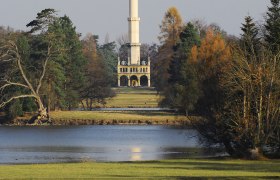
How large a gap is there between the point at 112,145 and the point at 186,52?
3387 centimetres

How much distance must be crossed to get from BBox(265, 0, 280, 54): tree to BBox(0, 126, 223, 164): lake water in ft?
26.2

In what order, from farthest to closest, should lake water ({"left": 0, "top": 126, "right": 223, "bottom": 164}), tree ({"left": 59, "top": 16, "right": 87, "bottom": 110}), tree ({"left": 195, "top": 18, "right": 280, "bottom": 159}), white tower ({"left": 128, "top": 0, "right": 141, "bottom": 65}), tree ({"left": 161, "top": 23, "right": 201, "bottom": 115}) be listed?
1. white tower ({"left": 128, "top": 0, "right": 141, "bottom": 65})
2. tree ({"left": 59, "top": 16, "right": 87, "bottom": 110})
3. tree ({"left": 161, "top": 23, "right": 201, "bottom": 115})
4. lake water ({"left": 0, "top": 126, "right": 223, "bottom": 164})
5. tree ({"left": 195, "top": 18, "right": 280, "bottom": 159})

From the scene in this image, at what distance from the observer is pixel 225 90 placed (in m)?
52.1

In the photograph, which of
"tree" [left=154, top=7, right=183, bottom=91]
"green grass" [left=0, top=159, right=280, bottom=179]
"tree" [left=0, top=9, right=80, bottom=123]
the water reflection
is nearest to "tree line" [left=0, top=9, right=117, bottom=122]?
"tree" [left=0, top=9, right=80, bottom=123]

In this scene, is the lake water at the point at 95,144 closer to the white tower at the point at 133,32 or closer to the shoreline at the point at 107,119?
the shoreline at the point at 107,119

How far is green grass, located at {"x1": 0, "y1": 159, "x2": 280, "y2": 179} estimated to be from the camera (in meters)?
38.5

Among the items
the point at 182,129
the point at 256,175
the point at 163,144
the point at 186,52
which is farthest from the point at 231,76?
the point at 186,52

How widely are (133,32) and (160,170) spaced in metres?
151

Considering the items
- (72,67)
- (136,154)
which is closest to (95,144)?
(136,154)

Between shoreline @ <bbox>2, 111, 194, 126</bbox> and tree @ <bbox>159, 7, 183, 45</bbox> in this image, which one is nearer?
shoreline @ <bbox>2, 111, 194, 126</bbox>

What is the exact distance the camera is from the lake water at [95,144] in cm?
5781

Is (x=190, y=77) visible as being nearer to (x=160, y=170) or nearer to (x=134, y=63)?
(x=160, y=170)

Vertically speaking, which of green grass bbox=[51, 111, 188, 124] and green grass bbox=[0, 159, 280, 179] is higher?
green grass bbox=[51, 111, 188, 124]

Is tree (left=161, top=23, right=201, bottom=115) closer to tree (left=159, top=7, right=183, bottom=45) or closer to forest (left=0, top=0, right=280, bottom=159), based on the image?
forest (left=0, top=0, right=280, bottom=159)
